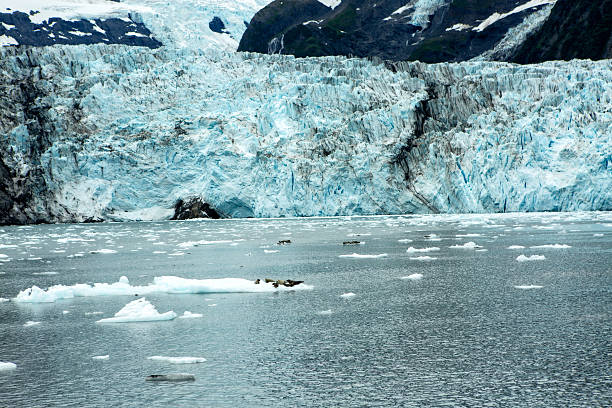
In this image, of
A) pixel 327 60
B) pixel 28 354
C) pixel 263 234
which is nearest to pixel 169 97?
pixel 327 60

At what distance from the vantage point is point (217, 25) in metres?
117

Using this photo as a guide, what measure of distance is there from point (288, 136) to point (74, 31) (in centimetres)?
8249

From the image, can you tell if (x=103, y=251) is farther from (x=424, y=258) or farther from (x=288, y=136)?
(x=288, y=136)

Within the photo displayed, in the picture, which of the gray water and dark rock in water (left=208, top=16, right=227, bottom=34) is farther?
dark rock in water (left=208, top=16, right=227, bottom=34)

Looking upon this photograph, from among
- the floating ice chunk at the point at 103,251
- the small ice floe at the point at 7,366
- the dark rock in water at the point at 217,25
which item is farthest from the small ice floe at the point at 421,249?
the dark rock in water at the point at 217,25

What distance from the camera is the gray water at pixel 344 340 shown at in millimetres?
5027

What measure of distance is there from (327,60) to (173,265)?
32.2 metres

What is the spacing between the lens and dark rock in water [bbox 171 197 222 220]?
3719cm

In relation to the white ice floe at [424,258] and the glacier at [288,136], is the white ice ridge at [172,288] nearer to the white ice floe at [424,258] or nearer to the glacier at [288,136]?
the white ice floe at [424,258]

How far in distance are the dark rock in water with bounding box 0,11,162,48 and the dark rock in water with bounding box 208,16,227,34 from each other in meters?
13.1

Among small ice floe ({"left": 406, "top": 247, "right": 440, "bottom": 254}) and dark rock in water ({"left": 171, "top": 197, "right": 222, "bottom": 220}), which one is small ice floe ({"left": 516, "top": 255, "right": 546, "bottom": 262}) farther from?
dark rock in water ({"left": 171, "top": 197, "right": 222, "bottom": 220})

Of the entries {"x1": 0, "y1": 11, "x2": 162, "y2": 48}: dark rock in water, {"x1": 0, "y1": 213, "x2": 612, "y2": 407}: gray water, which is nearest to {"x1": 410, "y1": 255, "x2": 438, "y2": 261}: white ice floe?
{"x1": 0, "y1": 213, "x2": 612, "y2": 407}: gray water

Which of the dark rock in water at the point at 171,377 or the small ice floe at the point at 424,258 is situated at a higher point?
the dark rock in water at the point at 171,377

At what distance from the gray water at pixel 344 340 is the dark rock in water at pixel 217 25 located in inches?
4243
